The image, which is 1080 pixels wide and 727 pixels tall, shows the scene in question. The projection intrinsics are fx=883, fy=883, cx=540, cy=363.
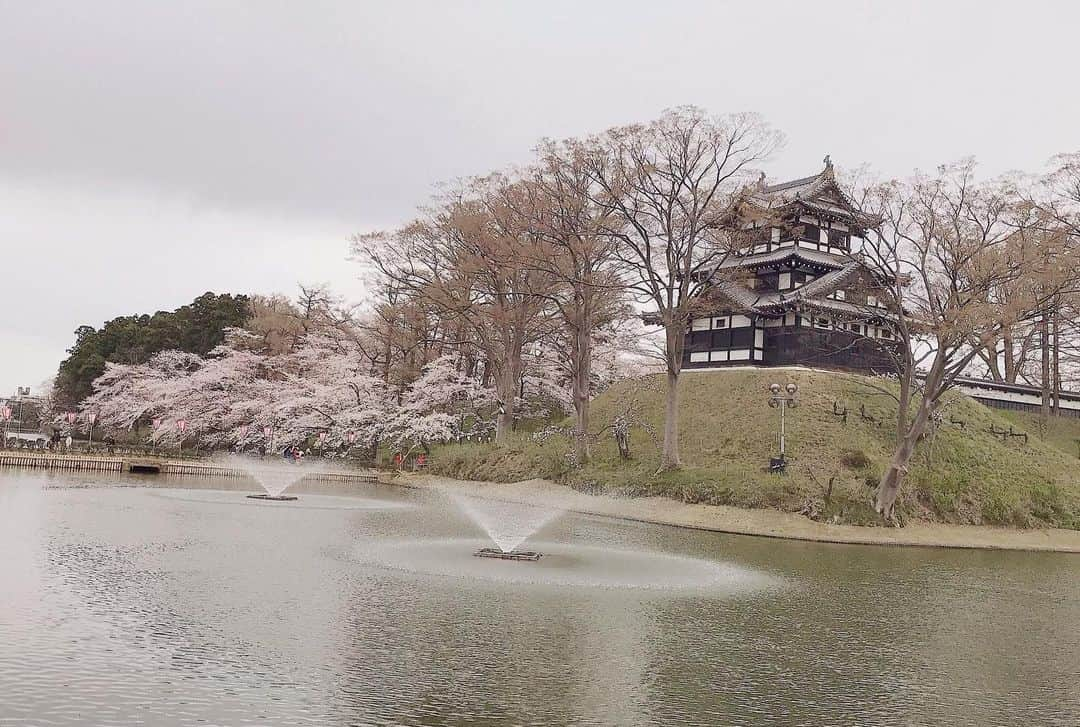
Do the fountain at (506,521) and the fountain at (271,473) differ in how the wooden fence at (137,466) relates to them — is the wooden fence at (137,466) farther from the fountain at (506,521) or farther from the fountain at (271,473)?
the fountain at (506,521)

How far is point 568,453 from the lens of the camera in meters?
42.0

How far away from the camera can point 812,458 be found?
36.3 m

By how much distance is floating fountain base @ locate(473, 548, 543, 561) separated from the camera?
20406mm

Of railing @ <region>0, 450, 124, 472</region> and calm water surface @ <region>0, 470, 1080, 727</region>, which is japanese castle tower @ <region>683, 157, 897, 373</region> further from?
railing @ <region>0, 450, 124, 472</region>

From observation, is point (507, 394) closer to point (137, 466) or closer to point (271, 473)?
point (271, 473)

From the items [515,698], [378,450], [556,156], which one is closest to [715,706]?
[515,698]

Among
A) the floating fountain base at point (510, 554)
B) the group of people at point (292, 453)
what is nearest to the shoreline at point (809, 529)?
the floating fountain base at point (510, 554)

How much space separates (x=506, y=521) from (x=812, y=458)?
Answer: 47.6ft

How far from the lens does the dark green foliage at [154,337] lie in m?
69.6

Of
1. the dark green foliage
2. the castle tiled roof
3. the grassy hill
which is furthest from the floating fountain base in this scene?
the dark green foliage

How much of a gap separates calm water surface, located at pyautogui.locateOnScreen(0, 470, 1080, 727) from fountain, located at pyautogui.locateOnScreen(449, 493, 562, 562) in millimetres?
814

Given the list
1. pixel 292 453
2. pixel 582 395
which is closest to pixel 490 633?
pixel 582 395

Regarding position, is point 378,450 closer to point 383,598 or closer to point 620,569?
point 620,569

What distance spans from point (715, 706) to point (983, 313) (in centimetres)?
2281
